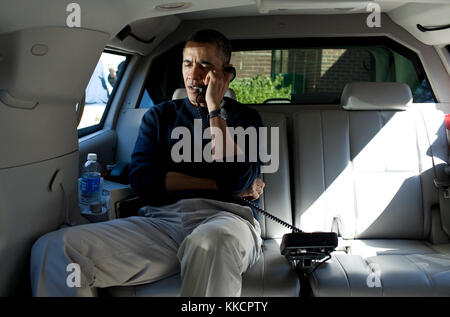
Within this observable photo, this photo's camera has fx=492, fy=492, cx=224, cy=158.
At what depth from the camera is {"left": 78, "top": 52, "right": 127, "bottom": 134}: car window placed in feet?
10.00

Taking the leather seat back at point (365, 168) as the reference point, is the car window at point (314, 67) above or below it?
above

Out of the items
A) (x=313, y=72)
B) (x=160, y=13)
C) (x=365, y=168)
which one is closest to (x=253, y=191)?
(x=365, y=168)

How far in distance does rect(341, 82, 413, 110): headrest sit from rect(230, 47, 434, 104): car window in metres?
0.56

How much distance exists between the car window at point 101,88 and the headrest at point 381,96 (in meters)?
1.55

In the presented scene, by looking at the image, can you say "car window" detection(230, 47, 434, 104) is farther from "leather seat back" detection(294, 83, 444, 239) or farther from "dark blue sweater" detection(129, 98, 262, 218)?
"dark blue sweater" detection(129, 98, 262, 218)

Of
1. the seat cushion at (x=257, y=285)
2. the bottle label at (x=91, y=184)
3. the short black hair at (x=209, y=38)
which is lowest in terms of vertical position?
the seat cushion at (x=257, y=285)

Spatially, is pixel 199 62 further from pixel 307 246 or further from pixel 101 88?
pixel 101 88

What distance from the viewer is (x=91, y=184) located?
2475mm

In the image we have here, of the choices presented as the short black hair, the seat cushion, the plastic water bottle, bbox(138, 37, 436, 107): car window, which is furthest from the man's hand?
bbox(138, 37, 436, 107): car window

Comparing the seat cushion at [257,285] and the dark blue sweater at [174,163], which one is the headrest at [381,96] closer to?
the dark blue sweater at [174,163]

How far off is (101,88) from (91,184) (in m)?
0.98

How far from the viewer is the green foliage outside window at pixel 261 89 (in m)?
3.38

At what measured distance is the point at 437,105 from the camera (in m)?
3.16

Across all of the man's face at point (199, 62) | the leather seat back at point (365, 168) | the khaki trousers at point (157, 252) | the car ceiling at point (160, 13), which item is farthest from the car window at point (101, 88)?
the leather seat back at point (365, 168)
